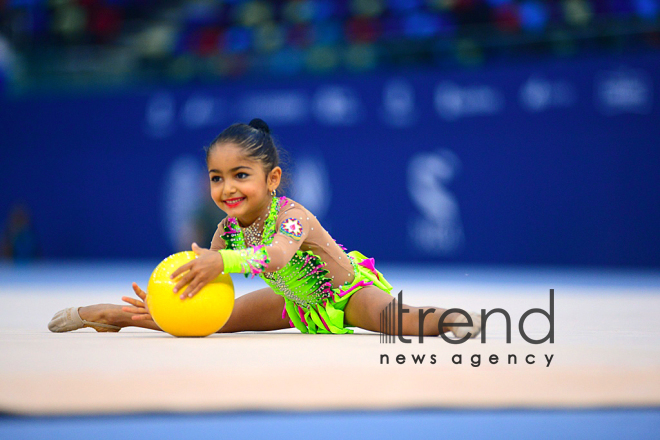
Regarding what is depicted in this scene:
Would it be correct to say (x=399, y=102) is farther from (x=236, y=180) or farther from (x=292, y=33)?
(x=236, y=180)

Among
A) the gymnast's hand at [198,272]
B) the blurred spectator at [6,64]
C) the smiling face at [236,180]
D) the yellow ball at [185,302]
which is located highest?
the blurred spectator at [6,64]

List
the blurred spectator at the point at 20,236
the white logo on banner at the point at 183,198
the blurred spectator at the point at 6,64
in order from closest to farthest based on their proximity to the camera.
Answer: the blurred spectator at the point at 6,64 → the white logo on banner at the point at 183,198 → the blurred spectator at the point at 20,236

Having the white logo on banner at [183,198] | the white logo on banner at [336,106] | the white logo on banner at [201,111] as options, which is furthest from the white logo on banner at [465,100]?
the white logo on banner at [183,198]

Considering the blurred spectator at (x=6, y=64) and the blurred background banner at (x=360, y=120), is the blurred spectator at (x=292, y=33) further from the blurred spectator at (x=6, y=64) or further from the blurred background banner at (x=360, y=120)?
the blurred spectator at (x=6, y=64)

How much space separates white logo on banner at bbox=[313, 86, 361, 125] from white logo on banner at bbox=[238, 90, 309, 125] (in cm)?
30

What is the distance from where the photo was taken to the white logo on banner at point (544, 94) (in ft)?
31.6

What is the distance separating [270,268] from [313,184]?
27.3 feet

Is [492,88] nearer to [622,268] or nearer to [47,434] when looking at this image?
[622,268]

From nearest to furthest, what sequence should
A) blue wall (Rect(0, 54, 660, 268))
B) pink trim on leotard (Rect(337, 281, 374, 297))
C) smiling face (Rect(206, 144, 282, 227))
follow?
smiling face (Rect(206, 144, 282, 227)), pink trim on leotard (Rect(337, 281, 374, 297)), blue wall (Rect(0, 54, 660, 268))

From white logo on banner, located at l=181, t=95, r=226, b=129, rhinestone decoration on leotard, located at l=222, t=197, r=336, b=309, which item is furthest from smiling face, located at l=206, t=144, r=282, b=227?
white logo on banner, located at l=181, t=95, r=226, b=129

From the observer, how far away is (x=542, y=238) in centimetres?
997

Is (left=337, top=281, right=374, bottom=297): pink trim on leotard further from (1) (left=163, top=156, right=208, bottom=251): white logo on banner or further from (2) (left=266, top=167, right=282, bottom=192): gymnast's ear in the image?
(1) (left=163, top=156, right=208, bottom=251): white logo on banner

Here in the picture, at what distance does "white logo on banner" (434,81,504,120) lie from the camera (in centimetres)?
1012

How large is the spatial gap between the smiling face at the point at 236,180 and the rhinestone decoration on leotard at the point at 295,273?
0.11 meters
